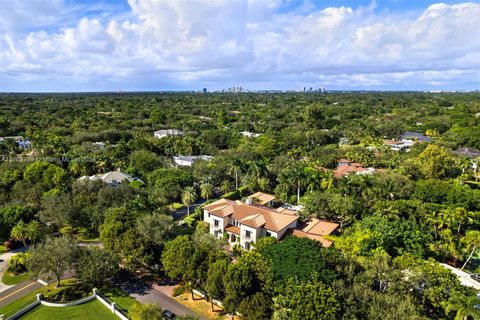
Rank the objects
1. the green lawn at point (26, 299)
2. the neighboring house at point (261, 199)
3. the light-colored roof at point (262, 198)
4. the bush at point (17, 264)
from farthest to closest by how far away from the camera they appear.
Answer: the light-colored roof at point (262, 198) < the neighboring house at point (261, 199) < the bush at point (17, 264) < the green lawn at point (26, 299)

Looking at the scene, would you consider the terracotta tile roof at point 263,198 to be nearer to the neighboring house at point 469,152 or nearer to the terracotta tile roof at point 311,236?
the terracotta tile roof at point 311,236

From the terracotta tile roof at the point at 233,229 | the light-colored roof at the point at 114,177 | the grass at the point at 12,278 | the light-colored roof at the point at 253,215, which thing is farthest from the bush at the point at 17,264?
the terracotta tile roof at the point at 233,229

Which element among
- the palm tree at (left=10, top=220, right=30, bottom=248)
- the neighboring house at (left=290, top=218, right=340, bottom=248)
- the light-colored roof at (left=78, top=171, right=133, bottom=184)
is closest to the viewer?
the palm tree at (left=10, top=220, right=30, bottom=248)

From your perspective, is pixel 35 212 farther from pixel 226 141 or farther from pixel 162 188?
pixel 226 141

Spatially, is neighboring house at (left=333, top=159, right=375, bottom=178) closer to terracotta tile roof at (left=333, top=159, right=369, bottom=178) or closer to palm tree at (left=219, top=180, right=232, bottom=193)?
terracotta tile roof at (left=333, top=159, right=369, bottom=178)

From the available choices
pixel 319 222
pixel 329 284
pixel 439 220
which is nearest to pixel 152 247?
pixel 329 284

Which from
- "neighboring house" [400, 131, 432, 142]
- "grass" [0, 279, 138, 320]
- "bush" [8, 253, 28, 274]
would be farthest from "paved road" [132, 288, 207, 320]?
"neighboring house" [400, 131, 432, 142]

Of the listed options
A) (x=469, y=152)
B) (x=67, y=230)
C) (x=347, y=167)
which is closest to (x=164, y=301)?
(x=67, y=230)

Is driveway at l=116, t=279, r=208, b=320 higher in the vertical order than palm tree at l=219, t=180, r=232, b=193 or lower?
lower
